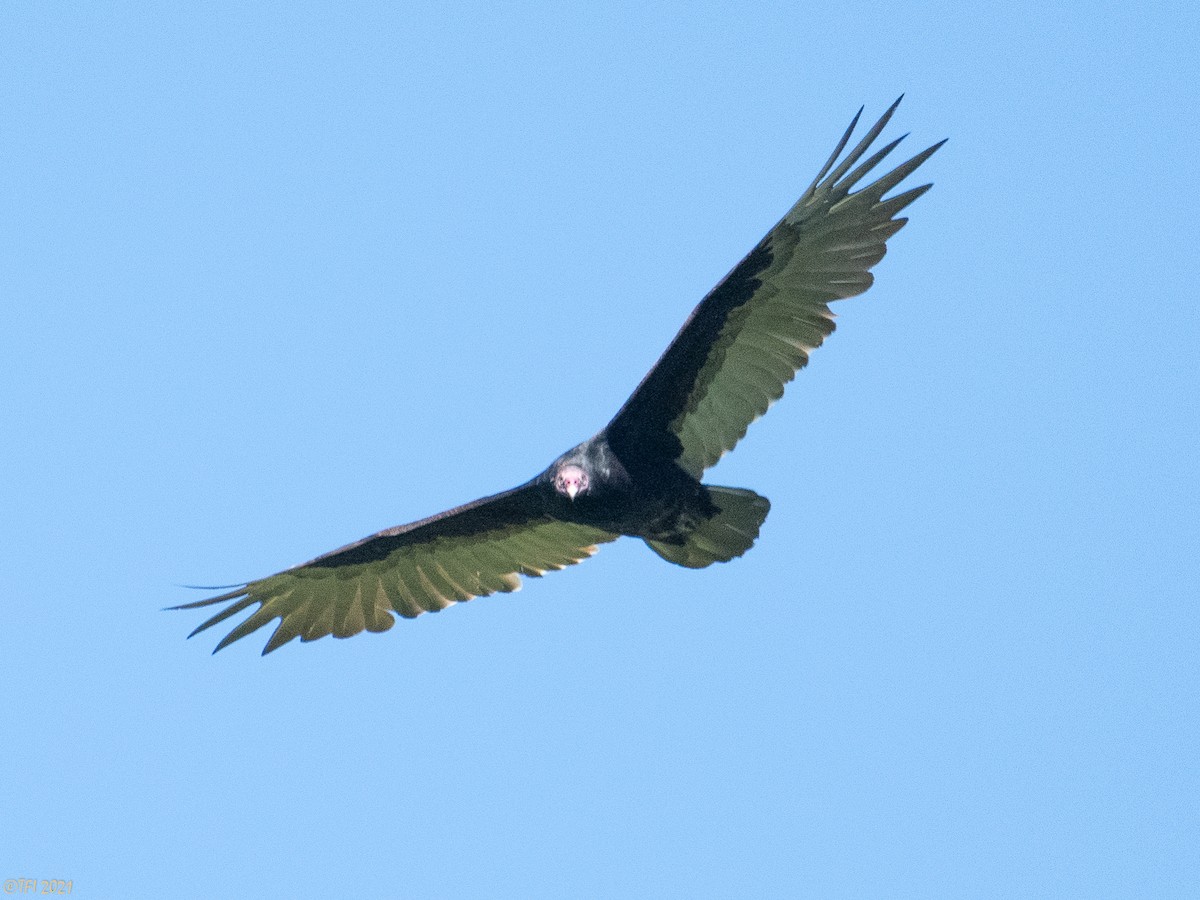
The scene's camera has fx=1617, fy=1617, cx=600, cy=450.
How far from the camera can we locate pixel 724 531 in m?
9.57

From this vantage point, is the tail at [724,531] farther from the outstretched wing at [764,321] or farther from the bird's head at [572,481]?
the bird's head at [572,481]

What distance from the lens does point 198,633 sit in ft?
33.7

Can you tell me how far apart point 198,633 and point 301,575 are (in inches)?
29.4

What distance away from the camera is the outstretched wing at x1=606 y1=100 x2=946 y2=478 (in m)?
9.04

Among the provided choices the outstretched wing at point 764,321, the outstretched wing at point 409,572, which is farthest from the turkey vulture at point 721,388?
the outstretched wing at point 409,572

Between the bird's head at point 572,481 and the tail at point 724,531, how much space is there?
2.48 ft

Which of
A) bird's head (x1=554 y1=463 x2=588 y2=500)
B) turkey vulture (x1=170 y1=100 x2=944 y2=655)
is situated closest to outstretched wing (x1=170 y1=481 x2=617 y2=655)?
turkey vulture (x1=170 y1=100 x2=944 y2=655)

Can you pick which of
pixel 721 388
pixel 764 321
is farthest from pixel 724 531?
pixel 764 321

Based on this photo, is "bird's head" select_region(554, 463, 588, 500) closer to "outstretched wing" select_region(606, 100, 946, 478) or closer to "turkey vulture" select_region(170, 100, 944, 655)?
"turkey vulture" select_region(170, 100, 944, 655)

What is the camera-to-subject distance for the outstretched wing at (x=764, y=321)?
9.04 meters

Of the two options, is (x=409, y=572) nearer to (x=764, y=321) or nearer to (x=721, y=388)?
(x=721, y=388)

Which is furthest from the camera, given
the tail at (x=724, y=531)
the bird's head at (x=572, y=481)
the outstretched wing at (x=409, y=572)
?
the outstretched wing at (x=409, y=572)

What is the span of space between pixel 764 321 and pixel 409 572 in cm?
305

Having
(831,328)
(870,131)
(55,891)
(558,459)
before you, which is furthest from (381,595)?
(870,131)
